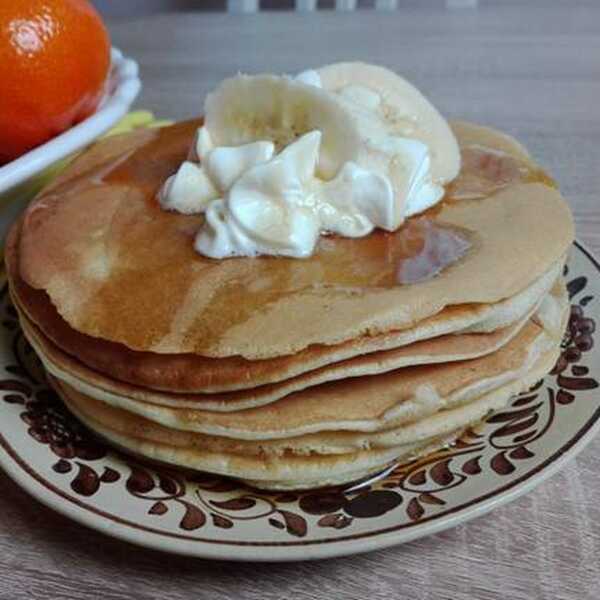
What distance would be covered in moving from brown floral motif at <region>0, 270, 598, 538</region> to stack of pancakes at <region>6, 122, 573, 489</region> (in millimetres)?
20

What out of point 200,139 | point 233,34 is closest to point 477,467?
point 200,139

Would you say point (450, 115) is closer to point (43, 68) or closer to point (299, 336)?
point (43, 68)

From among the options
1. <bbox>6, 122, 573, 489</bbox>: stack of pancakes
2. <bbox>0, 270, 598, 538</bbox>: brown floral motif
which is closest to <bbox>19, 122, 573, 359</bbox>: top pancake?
<bbox>6, 122, 573, 489</bbox>: stack of pancakes

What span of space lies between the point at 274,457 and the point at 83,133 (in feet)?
1.92

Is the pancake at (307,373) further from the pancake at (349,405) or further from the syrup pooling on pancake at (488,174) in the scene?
the syrup pooling on pancake at (488,174)

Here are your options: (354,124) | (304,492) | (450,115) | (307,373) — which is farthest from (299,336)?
(450,115)

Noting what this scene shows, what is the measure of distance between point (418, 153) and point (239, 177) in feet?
0.64

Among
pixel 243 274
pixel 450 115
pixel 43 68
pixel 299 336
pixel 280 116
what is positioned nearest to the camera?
pixel 299 336

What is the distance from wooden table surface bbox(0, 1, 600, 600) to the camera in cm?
81

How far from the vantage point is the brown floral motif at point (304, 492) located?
83cm

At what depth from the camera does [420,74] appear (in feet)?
6.98

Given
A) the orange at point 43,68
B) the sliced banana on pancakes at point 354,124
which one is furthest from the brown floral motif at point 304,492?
the orange at point 43,68

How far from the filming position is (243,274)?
35.8 inches

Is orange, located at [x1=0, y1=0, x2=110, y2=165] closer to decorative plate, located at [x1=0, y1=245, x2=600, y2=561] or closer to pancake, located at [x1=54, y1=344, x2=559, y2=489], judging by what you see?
decorative plate, located at [x1=0, y1=245, x2=600, y2=561]
